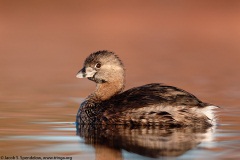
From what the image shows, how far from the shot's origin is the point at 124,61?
2639cm

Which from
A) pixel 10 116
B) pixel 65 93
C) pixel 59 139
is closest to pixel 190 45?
pixel 65 93

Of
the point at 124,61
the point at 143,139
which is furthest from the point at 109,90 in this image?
the point at 124,61

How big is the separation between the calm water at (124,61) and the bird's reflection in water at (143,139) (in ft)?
0.04

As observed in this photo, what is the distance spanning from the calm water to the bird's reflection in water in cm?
1

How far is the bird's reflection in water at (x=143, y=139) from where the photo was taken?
10.5 meters

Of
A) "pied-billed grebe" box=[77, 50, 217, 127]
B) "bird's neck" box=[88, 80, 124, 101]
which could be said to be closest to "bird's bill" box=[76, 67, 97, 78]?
"bird's neck" box=[88, 80, 124, 101]

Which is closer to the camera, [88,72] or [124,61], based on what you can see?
[88,72]

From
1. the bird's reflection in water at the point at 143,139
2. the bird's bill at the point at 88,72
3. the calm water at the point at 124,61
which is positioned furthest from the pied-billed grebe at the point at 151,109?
the bird's bill at the point at 88,72

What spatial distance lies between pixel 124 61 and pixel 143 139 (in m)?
14.9

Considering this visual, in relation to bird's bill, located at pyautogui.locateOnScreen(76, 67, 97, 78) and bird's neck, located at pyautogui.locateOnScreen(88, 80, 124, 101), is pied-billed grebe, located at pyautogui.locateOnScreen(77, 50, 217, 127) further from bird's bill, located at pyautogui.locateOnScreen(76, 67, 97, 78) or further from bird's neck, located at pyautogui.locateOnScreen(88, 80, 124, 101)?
bird's bill, located at pyautogui.locateOnScreen(76, 67, 97, 78)

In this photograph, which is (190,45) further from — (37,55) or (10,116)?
(10,116)

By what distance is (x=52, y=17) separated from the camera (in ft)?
148

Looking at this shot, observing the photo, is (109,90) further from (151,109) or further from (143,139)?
(143,139)

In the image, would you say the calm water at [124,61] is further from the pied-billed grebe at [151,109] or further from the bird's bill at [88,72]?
the bird's bill at [88,72]
